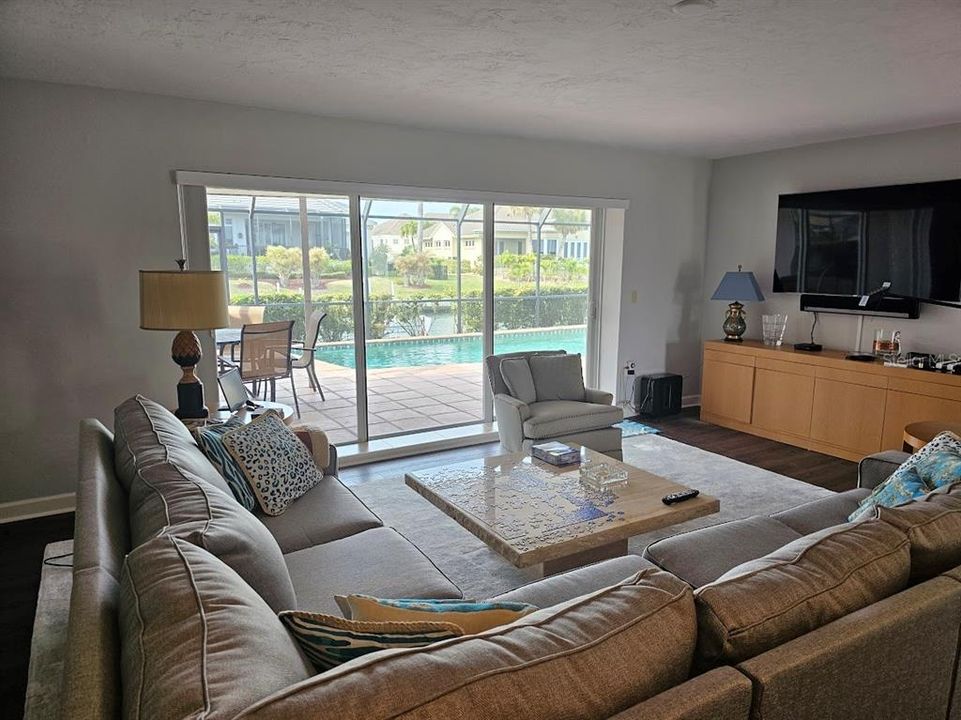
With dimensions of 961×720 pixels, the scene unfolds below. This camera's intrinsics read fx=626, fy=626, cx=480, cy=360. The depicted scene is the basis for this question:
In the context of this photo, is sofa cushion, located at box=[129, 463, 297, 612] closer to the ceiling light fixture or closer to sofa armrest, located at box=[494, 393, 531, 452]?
the ceiling light fixture

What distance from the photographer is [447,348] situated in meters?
5.30

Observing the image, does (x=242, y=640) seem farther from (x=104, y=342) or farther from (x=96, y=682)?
(x=104, y=342)

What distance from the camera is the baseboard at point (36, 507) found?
11.7 ft

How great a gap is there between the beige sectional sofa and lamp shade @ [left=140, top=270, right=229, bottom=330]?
4.94 feet

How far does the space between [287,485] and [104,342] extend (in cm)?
194

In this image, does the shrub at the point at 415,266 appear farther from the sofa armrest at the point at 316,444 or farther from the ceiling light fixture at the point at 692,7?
the ceiling light fixture at the point at 692,7

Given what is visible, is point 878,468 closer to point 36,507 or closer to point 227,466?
point 227,466

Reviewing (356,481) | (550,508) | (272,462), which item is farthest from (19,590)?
(550,508)

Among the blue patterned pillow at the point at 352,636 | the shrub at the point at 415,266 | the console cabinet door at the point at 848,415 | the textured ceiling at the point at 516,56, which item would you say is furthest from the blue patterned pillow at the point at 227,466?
the console cabinet door at the point at 848,415

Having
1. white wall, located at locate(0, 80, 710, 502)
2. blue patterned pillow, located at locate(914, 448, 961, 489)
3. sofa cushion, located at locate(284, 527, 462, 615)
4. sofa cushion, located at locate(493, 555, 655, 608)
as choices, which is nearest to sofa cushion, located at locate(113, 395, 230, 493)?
A: sofa cushion, located at locate(284, 527, 462, 615)

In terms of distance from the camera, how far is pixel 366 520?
2.44m

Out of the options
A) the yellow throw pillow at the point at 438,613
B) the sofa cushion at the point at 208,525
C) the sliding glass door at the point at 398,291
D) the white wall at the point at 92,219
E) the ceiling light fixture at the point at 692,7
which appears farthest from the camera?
the sliding glass door at the point at 398,291

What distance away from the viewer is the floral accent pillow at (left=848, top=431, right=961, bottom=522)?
2160mm

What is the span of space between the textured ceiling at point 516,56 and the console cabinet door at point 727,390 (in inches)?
82.9
